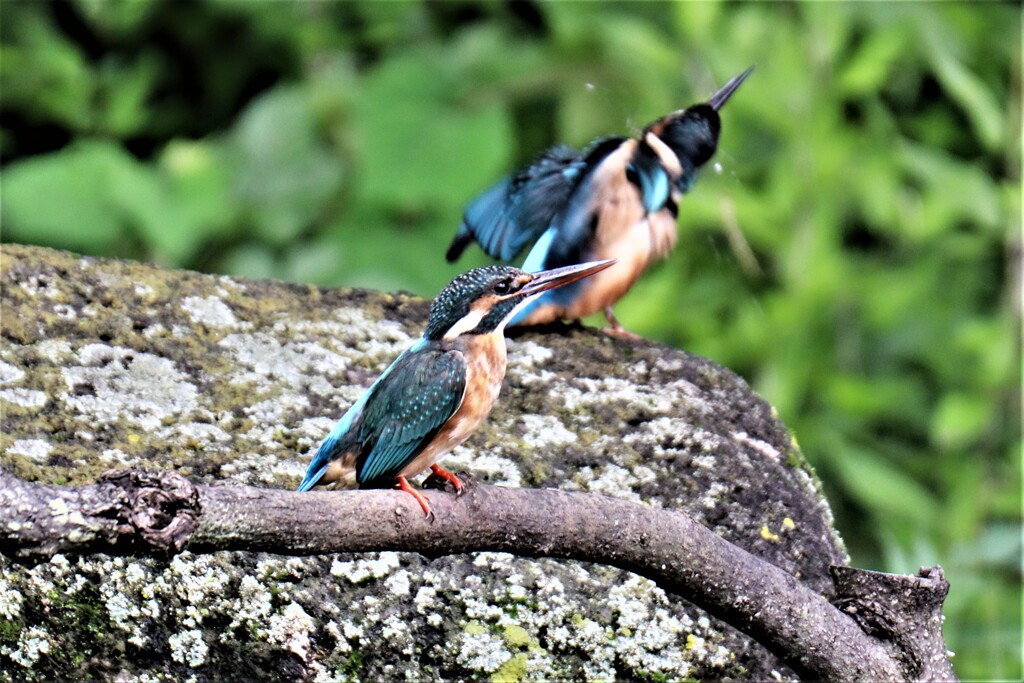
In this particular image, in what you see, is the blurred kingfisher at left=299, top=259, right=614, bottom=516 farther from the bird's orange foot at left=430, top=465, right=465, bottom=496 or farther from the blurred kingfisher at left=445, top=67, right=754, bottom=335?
the blurred kingfisher at left=445, top=67, right=754, bottom=335

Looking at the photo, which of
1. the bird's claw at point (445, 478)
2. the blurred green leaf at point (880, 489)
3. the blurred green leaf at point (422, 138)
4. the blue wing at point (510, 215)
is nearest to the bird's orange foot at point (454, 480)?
the bird's claw at point (445, 478)

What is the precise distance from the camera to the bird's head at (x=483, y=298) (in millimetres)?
2137

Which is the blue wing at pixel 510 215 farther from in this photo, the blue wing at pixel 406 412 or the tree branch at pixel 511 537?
the tree branch at pixel 511 537

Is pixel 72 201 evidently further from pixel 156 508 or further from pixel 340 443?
pixel 156 508

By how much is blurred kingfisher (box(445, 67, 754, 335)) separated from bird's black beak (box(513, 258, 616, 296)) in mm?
679

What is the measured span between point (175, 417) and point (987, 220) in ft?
12.9

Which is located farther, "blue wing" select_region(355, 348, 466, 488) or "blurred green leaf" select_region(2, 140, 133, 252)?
"blurred green leaf" select_region(2, 140, 133, 252)

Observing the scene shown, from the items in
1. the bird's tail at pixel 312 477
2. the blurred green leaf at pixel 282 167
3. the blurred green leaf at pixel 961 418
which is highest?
the blurred green leaf at pixel 282 167

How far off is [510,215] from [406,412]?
0.89 metres

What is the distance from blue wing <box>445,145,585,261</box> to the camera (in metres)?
2.84

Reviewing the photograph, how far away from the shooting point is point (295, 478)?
8.02ft

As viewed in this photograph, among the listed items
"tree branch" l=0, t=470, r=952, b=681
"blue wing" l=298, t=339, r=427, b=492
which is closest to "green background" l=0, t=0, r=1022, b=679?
"tree branch" l=0, t=470, r=952, b=681

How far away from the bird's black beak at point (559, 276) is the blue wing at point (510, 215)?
0.68 metres

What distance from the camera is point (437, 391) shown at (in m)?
2.09
